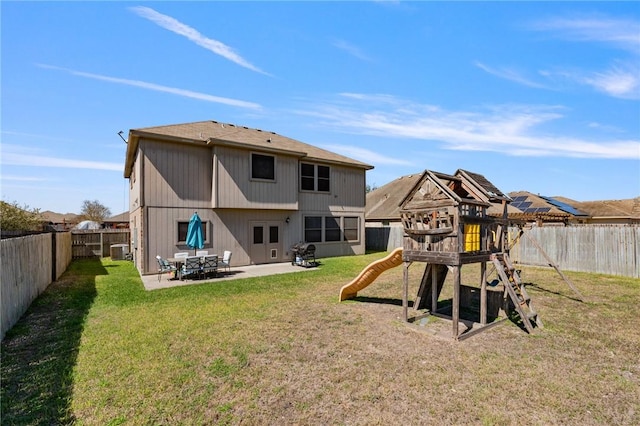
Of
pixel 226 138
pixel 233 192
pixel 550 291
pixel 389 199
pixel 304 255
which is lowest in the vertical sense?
pixel 550 291

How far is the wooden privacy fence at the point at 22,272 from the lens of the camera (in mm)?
5578

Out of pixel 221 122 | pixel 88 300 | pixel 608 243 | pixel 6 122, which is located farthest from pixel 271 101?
pixel 608 243

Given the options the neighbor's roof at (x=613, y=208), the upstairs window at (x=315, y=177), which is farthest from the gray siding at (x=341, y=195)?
the neighbor's roof at (x=613, y=208)

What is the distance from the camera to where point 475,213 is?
6.51 metres

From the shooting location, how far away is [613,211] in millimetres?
25500

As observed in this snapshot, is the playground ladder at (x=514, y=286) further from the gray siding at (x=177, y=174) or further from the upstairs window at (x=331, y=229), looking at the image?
the gray siding at (x=177, y=174)

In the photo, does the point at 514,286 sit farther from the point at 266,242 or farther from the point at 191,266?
the point at 266,242

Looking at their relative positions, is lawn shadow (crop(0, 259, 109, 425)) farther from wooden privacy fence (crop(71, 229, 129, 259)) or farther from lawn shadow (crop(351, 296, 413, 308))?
wooden privacy fence (crop(71, 229, 129, 259))

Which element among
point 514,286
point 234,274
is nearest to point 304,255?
point 234,274

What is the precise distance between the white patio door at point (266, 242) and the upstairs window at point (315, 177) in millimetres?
2891

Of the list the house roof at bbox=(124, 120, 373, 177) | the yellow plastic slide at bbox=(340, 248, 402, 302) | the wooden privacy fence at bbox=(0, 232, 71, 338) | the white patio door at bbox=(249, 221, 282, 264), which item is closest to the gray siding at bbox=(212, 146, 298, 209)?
the house roof at bbox=(124, 120, 373, 177)

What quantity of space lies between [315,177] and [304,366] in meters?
13.8

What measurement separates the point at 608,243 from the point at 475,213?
10446mm

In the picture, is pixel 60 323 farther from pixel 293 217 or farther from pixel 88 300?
pixel 293 217
